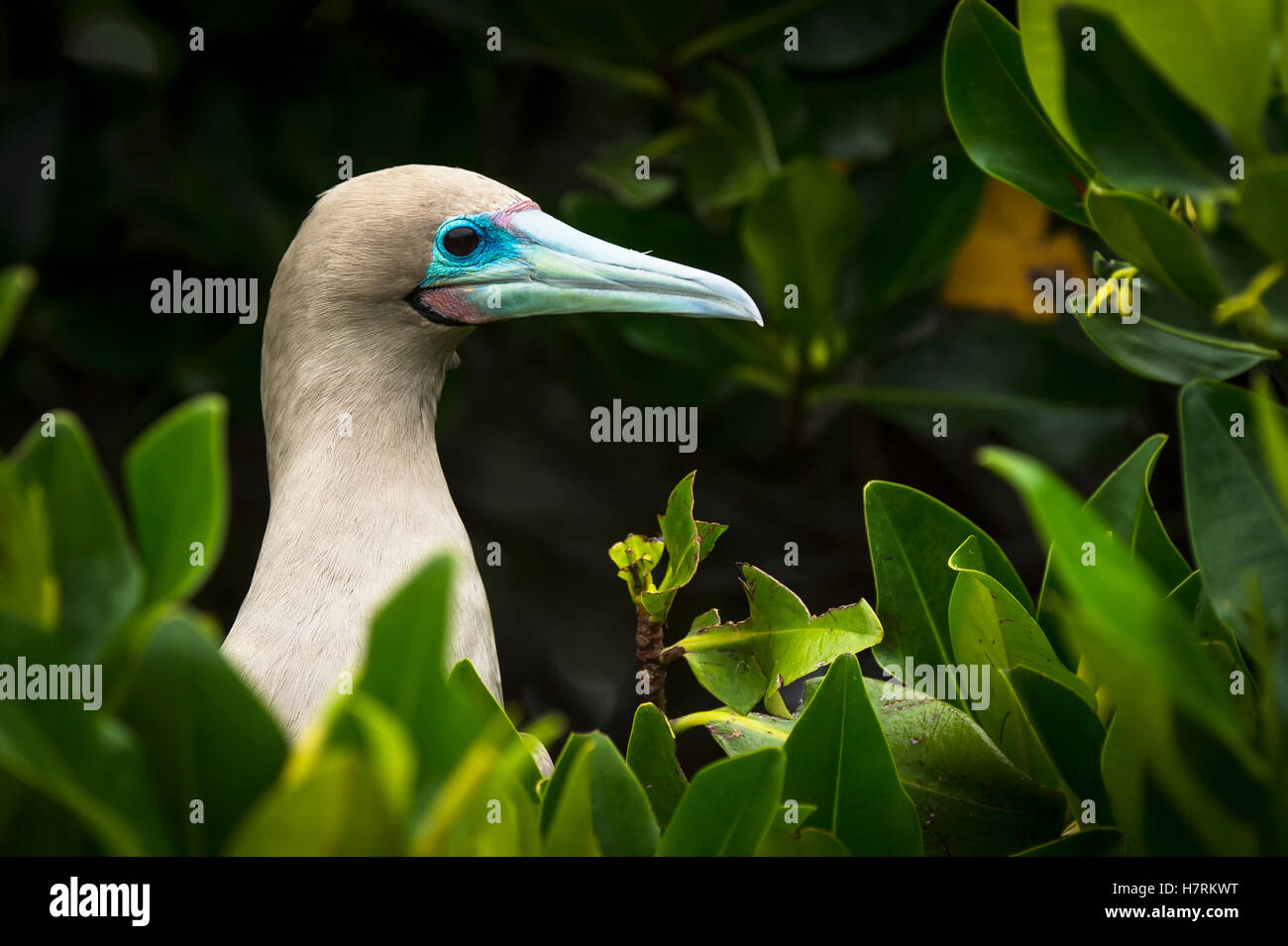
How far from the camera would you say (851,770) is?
0.86 m

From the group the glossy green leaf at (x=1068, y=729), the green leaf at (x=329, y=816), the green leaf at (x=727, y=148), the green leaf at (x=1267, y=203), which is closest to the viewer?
the green leaf at (x=329, y=816)

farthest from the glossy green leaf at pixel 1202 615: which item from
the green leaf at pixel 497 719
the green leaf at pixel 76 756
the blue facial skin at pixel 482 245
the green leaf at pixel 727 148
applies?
the green leaf at pixel 727 148

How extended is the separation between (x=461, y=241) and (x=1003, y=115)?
2.24ft

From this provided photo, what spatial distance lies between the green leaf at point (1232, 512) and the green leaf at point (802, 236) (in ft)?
4.22

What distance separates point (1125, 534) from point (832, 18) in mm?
1584

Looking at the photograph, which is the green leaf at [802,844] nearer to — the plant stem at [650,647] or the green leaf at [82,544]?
the plant stem at [650,647]

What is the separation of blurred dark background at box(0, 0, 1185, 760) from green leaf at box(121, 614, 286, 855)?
5.02 feet

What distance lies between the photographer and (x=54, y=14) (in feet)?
8.34

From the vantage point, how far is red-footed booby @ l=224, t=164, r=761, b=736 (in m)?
1.36

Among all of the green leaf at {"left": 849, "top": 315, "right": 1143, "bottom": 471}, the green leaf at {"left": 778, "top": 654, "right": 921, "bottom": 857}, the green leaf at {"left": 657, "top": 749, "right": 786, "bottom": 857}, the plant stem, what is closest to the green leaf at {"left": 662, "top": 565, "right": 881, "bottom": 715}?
the plant stem

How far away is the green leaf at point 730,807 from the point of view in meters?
0.75

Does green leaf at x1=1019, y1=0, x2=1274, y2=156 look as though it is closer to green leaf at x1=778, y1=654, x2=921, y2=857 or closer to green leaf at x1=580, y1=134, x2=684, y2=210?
green leaf at x1=778, y1=654, x2=921, y2=857

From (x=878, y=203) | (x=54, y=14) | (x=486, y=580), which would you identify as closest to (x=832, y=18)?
(x=878, y=203)

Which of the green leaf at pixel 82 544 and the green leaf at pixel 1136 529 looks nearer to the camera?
the green leaf at pixel 82 544
